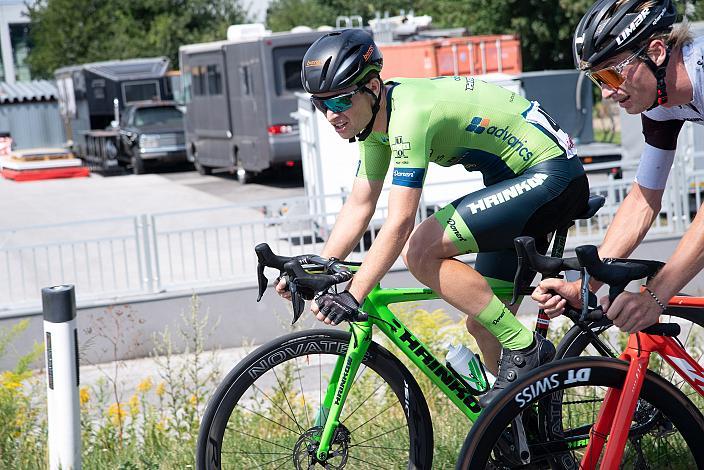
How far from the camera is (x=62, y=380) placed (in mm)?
4641

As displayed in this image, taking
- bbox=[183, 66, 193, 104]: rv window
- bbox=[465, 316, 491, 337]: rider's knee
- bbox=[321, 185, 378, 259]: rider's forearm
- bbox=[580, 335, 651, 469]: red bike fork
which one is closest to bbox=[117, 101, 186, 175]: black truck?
bbox=[183, 66, 193, 104]: rv window

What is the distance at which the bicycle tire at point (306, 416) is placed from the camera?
3996 millimetres

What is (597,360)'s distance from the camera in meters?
3.35

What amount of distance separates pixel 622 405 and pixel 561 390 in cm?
20

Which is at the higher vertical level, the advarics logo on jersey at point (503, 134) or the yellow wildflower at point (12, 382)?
the advarics logo on jersey at point (503, 134)

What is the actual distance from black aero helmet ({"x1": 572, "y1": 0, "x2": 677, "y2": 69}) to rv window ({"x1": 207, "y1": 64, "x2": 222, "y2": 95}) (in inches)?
796

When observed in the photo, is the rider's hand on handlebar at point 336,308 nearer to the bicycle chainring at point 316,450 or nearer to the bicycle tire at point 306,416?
the bicycle tire at point 306,416

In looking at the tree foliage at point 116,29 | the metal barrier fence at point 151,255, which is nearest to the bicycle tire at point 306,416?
the metal barrier fence at point 151,255

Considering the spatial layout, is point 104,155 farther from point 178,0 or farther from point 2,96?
point 178,0

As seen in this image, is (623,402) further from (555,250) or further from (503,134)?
(503,134)

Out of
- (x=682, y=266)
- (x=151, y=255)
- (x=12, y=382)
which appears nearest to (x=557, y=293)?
(x=682, y=266)

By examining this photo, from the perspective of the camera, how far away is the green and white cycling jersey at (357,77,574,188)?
3.86 metres

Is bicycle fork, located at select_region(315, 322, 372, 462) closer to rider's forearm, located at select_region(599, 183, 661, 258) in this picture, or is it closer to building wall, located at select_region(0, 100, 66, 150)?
rider's forearm, located at select_region(599, 183, 661, 258)

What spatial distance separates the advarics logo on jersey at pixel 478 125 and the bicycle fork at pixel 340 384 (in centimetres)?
87
